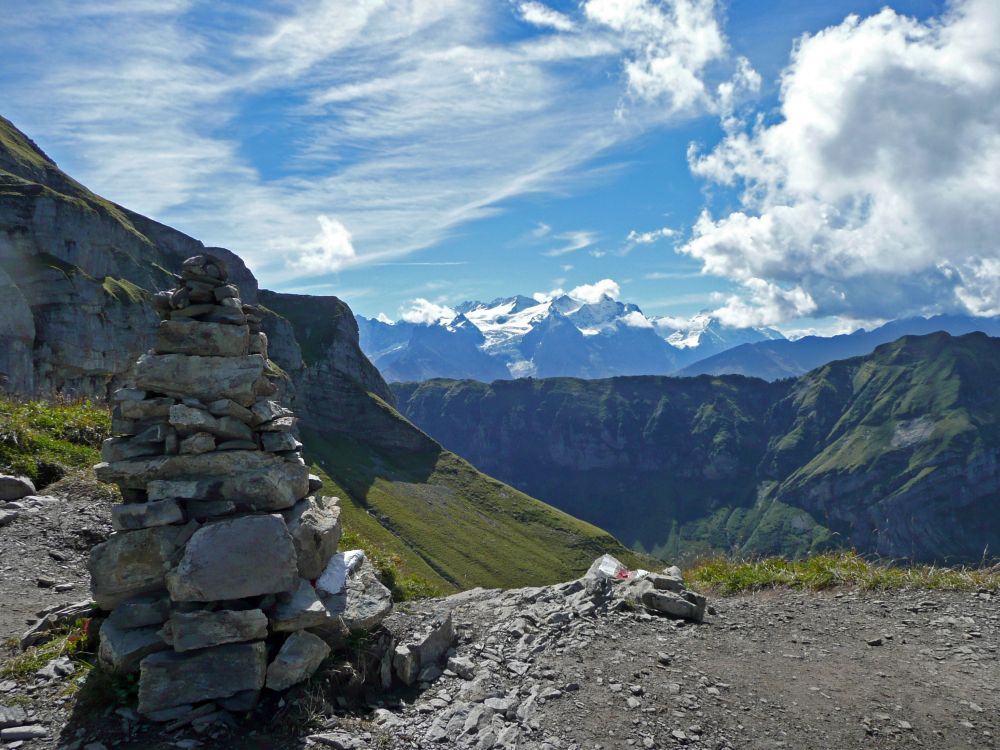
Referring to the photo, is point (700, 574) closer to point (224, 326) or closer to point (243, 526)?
point (243, 526)

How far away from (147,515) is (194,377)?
110 inches

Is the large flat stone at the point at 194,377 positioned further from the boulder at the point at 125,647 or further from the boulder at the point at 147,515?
the boulder at the point at 125,647

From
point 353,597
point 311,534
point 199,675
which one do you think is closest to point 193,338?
point 311,534

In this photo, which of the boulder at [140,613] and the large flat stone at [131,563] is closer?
the boulder at [140,613]

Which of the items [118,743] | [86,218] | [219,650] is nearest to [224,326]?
[219,650]

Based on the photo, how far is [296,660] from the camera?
9945 mm

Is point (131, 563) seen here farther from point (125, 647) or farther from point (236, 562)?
point (236, 562)

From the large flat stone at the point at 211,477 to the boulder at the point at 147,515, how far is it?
0.20 metres

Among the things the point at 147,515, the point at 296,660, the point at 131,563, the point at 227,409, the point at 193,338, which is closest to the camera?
the point at 296,660

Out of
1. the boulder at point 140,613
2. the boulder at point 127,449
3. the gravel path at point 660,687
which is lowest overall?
the gravel path at point 660,687

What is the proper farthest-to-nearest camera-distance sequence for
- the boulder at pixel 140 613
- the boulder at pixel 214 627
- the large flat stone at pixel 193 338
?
the large flat stone at pixel 193 338 < the boulder at pixel 140 613 < the boulder at pixel 214 627

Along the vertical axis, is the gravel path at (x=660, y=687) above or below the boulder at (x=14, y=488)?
below

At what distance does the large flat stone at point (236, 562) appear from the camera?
33.3 ft

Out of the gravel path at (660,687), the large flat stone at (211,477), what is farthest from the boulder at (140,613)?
the large flat stone at (211,477)
